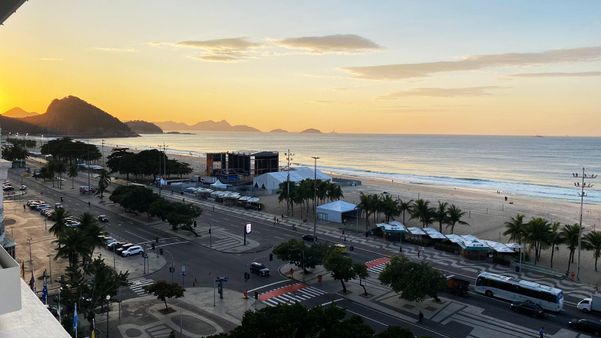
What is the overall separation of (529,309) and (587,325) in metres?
4.29

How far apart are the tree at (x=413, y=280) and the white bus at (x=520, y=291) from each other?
22.0 ft

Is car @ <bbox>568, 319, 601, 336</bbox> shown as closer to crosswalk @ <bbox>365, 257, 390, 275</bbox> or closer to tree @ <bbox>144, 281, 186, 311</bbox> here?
crosswalk @ <bbox>365, 257, 390, 275</bbox>

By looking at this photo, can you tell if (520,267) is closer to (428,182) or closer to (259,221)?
(259,221)

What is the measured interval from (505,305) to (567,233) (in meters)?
15.9

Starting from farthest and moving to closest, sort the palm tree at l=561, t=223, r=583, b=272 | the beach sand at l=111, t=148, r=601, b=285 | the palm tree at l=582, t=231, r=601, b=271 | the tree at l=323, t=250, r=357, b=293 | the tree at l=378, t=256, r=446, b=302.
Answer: the beach sand at l=111, t=148, r=601, b=285
the palm tree at l=561, t=223, r=583, b=272
the palm tree at l=582, t=231, r=601, b=271
the tree at l=323, t=250, r=357, b=293
the tree at l=378, t=256, r=446, b=302

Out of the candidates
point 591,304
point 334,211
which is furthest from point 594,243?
point 334,211

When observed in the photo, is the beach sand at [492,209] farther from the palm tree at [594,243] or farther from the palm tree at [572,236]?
the palm tree at [572,236]

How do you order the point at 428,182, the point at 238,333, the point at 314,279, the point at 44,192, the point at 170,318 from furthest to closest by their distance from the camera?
the point at 428,182 → the point at 44,192 → the point at 314,279 → the point at 170,318 → the point at 238,333

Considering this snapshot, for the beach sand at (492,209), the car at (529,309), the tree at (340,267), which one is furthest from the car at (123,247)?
the car at (529,309)

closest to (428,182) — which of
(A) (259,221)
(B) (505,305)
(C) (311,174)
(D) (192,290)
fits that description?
(C) (311,174)

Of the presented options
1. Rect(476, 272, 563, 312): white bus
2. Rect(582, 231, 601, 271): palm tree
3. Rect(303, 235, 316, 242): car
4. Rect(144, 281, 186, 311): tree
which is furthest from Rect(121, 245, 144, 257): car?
Rect(582, 231, 601, 271): palm tree

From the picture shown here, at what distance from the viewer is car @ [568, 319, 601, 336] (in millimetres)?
33719

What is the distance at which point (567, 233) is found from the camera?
4919 cm

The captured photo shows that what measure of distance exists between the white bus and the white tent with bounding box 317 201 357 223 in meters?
29.9
